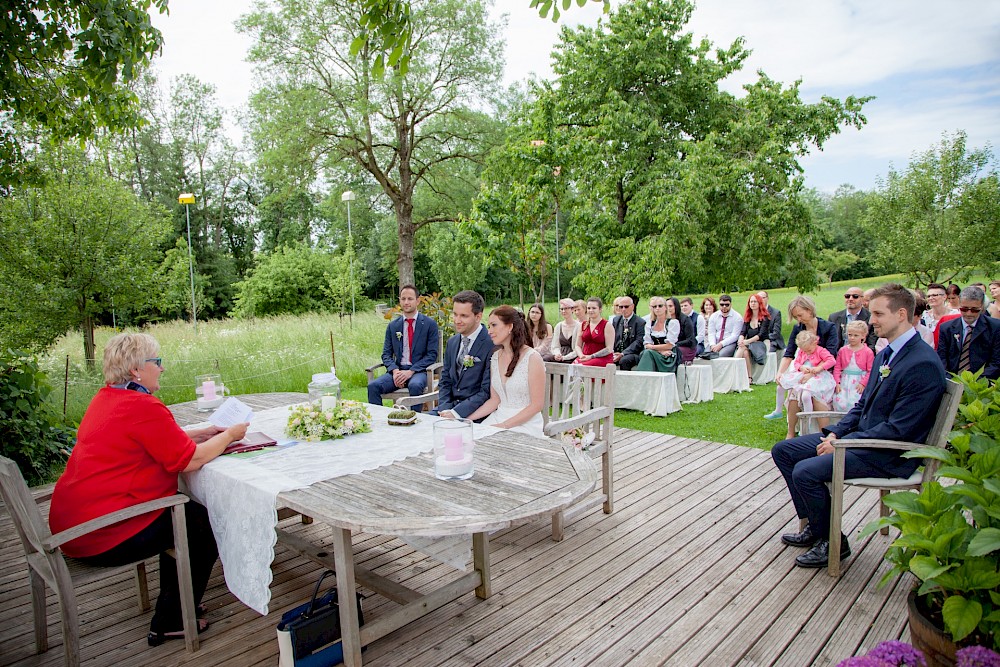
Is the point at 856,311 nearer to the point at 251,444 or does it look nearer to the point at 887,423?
the point at 887,423

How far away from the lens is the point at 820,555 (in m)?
3.31

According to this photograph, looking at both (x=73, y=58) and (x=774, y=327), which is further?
(x=774, y=327)

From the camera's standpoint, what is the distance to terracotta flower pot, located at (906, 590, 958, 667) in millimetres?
1831

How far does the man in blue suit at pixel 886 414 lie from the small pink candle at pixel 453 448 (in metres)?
2.06

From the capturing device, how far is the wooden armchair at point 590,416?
12.4 feet

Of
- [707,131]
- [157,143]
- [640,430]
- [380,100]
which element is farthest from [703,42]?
[157,143]

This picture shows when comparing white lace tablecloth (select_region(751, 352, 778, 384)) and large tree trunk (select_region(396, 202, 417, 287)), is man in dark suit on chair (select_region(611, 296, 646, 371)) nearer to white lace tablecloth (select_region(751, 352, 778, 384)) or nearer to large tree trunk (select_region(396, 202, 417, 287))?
white lace tablecloth (select_region(751, 352, 778, 384))

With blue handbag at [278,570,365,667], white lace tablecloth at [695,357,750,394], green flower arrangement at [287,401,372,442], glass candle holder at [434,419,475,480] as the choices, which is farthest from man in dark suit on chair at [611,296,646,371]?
blue handbag at [278,570,365,667]

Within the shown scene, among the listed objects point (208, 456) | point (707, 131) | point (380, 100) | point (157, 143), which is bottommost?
point (208, 456)

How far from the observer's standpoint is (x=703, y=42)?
49.4ft

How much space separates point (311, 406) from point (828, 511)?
116 inches

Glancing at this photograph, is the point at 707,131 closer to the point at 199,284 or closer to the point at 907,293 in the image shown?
the point at 907,293

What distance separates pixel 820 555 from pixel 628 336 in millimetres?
4784

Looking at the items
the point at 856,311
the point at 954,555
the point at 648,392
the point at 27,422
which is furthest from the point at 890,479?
the point at 27,422
